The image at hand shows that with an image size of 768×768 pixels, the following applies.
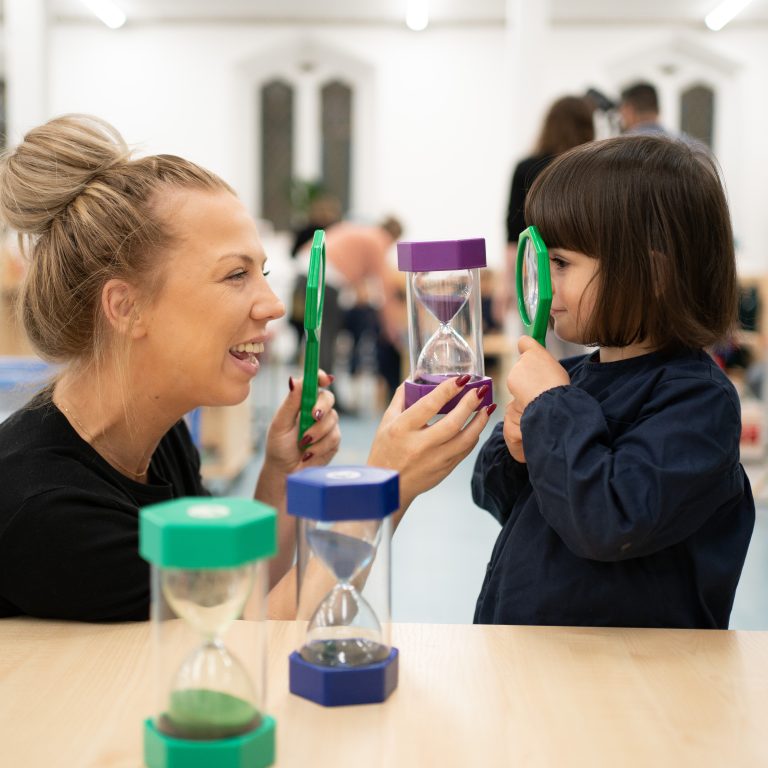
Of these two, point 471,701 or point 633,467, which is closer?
point 471,701

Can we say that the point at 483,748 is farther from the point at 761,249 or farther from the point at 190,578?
the point at 761,249

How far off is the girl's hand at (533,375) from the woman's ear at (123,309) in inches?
22.8

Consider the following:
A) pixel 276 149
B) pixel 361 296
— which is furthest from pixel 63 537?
pixel 276 149

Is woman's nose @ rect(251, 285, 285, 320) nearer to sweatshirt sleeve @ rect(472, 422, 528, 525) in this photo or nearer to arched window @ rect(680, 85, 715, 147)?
sweatshirt sleeve @ rect(472, 422, 528, 525)

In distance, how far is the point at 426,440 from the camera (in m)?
1.43

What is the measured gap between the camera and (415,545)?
14.1 ft

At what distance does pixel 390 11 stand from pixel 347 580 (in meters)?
10.6

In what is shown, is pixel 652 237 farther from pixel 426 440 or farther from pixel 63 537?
pixel 63 537

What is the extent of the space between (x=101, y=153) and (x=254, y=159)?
34.3 ft

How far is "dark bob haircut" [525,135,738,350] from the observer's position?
1382 millimetres

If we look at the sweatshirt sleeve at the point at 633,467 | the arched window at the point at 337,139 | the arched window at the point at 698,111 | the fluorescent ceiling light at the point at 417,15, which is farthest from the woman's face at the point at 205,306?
the arched window at the point at 698,111

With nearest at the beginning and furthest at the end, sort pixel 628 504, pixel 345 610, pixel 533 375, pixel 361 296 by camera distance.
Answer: pixel 345 610 < pixel 628 504 < pixel 533 375 < pixel 361 296

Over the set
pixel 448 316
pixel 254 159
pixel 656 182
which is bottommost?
pixel 448 316

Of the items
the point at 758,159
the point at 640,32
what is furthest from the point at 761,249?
the point at 640,32
